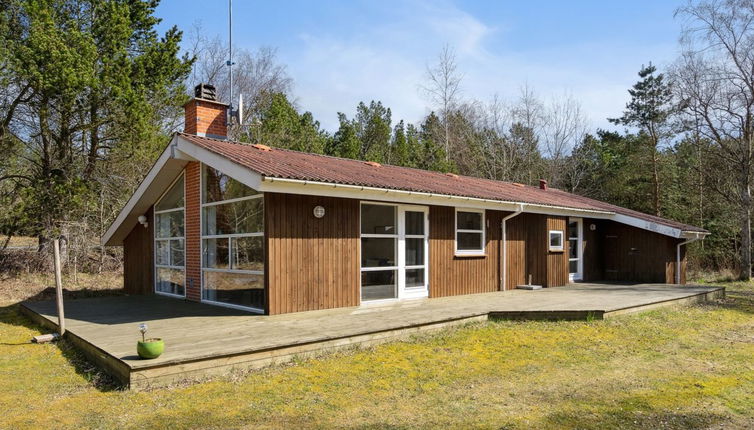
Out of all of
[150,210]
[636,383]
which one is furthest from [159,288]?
[636,383]

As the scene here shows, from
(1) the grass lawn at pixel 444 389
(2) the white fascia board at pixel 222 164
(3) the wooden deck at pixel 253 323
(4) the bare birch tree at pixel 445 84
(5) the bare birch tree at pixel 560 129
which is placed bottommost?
(1) the grass lawn at pixel 444 389

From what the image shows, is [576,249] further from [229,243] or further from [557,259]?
[229,243]

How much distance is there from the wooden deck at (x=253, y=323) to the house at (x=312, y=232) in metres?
0.48

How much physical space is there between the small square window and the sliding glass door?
4.69 meters

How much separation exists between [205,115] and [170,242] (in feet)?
9.97

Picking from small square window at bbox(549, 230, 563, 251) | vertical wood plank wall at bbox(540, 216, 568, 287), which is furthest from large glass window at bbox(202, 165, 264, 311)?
small square window at bbox(549, 230, 563, 251)

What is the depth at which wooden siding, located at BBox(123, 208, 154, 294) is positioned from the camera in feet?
39.7

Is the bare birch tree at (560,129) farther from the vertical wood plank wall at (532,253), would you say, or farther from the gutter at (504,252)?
the gutter at (504,252)

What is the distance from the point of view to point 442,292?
34.2ft

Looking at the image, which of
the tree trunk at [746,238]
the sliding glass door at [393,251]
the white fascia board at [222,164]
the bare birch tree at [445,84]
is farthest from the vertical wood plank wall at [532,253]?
the bare birch tree at [445,84]

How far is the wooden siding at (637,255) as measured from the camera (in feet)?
46.8

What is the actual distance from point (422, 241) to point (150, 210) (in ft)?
22.2

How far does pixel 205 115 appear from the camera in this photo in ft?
33.3

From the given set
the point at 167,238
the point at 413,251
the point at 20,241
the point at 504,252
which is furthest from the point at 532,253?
the point at 20,241
